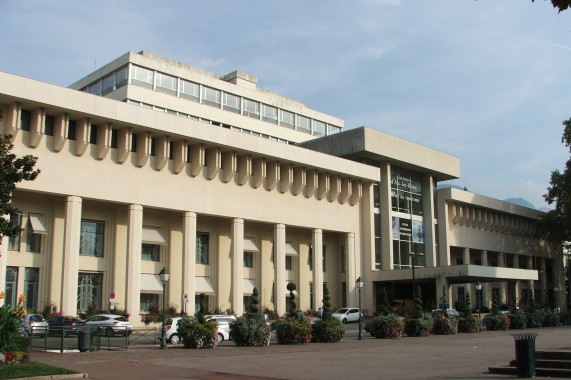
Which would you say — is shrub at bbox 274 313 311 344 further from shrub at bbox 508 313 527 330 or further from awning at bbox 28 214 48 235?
shrub at bbox 508 313 527 330

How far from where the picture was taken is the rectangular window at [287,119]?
70.7 m

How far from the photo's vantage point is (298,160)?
51531 millimetres

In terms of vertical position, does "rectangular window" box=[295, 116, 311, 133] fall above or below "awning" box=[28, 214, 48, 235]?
above

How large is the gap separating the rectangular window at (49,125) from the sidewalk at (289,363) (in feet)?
60.0

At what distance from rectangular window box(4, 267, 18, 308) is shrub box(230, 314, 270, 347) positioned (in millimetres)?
15977

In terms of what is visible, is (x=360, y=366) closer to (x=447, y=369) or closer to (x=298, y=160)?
(x=447, y=369)

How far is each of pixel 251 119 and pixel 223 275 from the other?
867 inches

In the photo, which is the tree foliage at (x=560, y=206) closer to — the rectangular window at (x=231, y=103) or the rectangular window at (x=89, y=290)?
the rectangular window at (x=231, y=103)

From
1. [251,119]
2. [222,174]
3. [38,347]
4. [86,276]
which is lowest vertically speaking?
[38,347]

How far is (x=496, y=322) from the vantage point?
42781mm

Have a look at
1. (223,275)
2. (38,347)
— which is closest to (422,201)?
(223,275)

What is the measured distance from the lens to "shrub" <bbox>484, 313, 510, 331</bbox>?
4281cm

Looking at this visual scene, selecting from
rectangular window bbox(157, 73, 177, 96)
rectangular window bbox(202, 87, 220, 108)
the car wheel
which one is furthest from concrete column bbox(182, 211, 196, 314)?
rectangular window bbox(202, 87, 220, 108)

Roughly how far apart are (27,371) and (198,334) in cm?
1278
